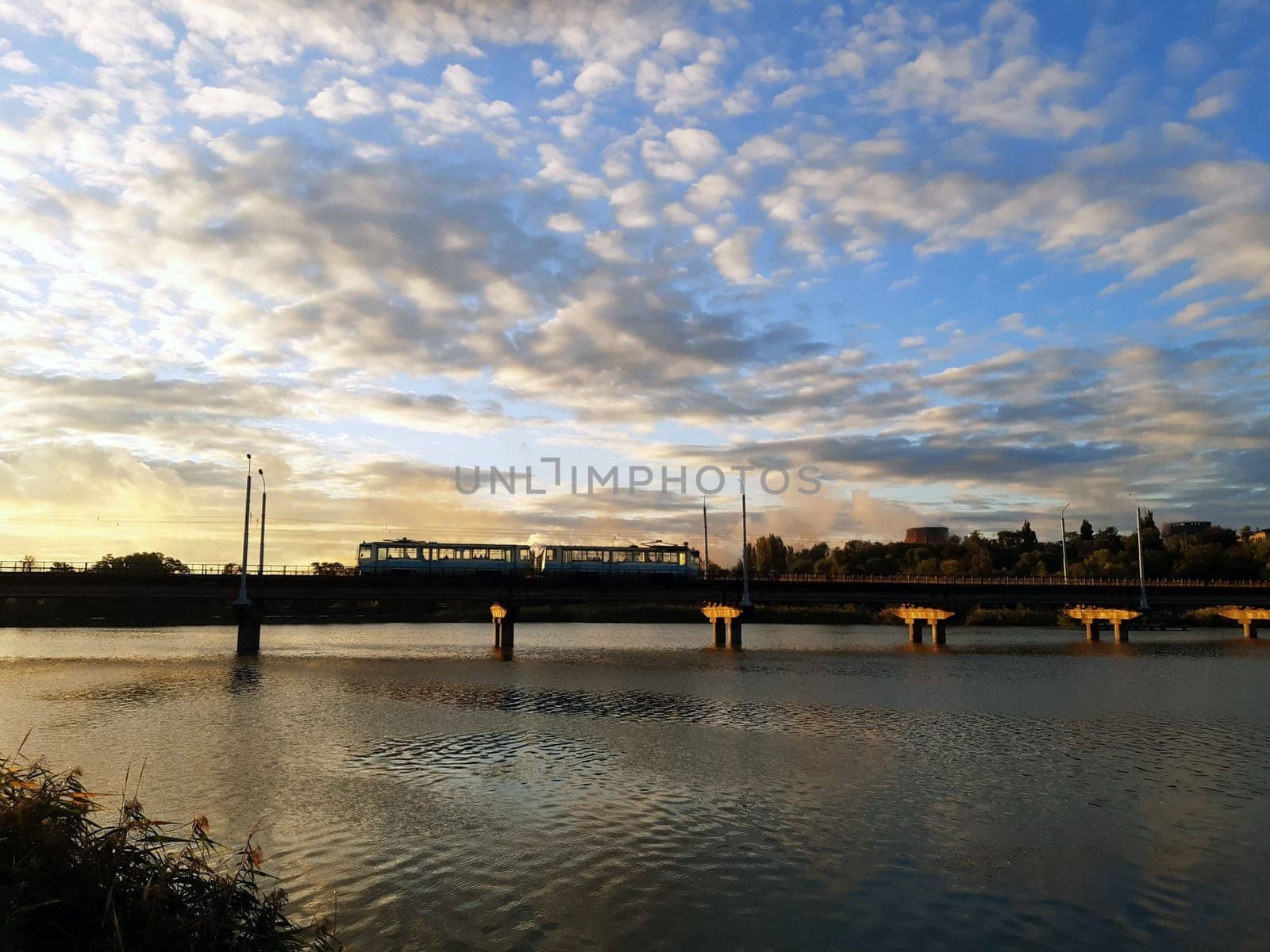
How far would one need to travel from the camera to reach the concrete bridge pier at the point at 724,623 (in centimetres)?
9219

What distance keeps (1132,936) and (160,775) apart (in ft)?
80.7

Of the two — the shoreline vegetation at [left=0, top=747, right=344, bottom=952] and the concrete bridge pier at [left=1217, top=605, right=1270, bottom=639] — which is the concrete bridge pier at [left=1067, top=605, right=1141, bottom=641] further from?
the shoreline vegetation at [left=0, top=747, right=344, bottom=952]

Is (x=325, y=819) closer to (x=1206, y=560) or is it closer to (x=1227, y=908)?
(x=1227, y=908)

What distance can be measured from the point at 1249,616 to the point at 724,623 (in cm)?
6975

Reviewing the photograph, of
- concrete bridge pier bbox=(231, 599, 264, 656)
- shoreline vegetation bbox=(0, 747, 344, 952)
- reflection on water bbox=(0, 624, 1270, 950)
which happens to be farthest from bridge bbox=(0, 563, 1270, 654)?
shoreline vegetation bbox=(0, 747, 344, 952)

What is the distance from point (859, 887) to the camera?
642 inches

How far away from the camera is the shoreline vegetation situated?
31.7 ft

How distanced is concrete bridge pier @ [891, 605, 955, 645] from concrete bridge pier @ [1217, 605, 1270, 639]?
141ft

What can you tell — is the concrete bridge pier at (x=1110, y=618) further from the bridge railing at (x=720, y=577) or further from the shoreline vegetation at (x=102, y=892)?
the shoreline vegetation at (x=102, y=892)

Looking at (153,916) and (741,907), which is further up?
(153,916)

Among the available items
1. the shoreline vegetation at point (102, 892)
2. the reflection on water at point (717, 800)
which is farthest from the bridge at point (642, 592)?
the shoreline vegetation at point (102, 892)

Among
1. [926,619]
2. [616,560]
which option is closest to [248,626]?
[616,560]

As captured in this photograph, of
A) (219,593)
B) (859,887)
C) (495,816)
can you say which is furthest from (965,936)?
(219,593)

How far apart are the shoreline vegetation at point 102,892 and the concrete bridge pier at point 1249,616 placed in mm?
130126
